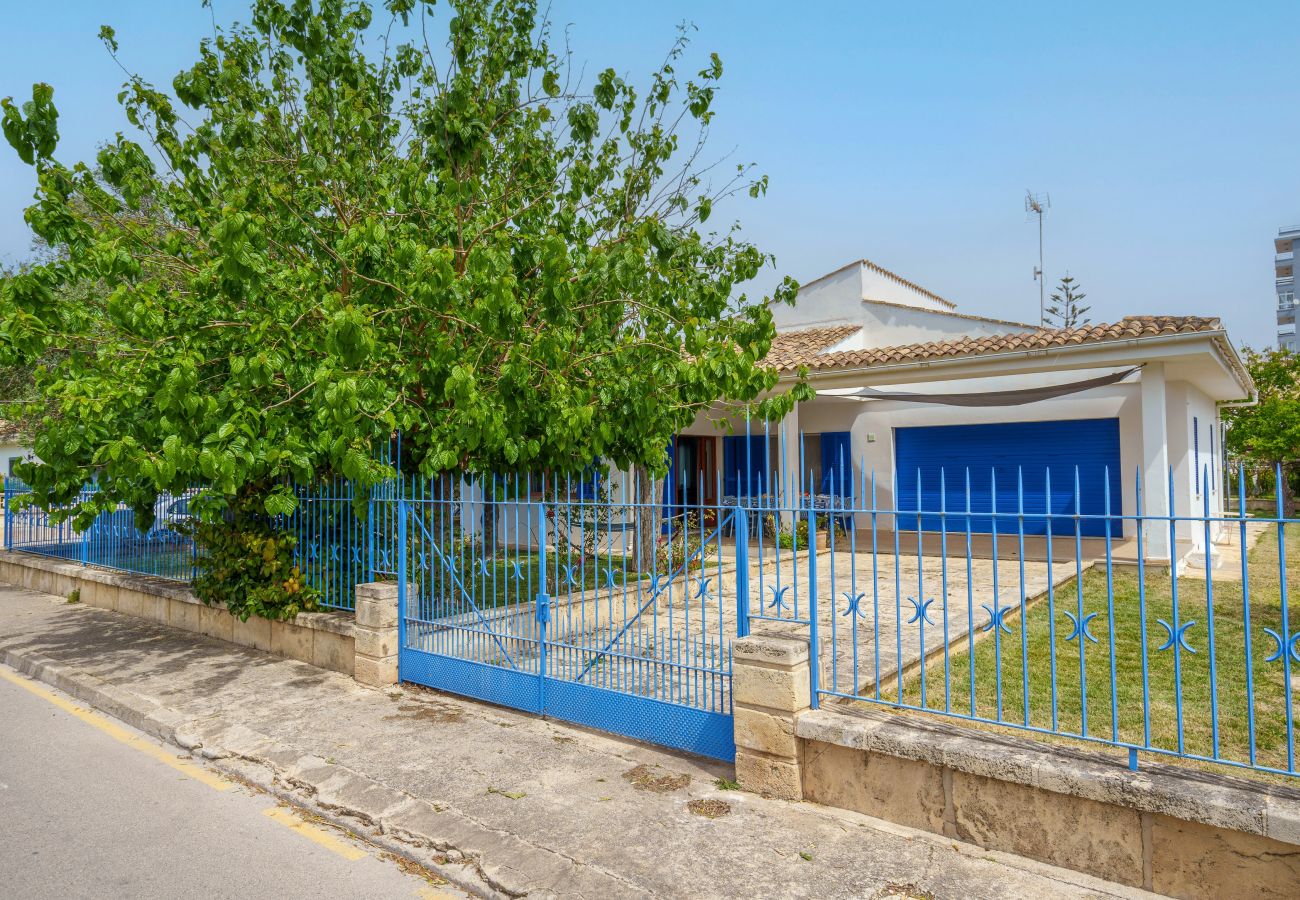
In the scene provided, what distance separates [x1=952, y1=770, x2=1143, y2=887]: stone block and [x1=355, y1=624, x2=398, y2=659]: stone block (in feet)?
14.6

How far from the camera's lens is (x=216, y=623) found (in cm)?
836

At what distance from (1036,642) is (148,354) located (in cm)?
742

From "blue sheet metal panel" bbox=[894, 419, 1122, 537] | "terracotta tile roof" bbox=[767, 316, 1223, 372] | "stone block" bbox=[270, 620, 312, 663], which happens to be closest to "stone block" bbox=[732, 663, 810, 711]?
"stone block" bbox=[270, 620, 312, 663]

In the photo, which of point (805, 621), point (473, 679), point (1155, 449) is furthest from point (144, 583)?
point (1155, 449)

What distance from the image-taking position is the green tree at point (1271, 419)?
899 inches

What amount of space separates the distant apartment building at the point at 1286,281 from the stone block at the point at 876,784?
2935 inches

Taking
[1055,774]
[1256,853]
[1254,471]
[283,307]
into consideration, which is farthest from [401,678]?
[1254,471]

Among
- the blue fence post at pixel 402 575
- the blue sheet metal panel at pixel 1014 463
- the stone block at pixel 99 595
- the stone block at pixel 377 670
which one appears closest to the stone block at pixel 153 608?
the stone block at pixel 99 595

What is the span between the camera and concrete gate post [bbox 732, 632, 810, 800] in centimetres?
432

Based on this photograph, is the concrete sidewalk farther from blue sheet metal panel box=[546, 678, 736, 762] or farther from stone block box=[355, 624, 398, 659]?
stone block box=[355, 624, 398, 659]

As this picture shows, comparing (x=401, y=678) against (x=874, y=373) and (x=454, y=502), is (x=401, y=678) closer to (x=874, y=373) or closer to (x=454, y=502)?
(x=454, y=502)

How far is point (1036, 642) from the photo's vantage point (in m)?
7.07

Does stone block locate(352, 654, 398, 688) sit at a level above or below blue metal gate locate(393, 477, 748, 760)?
below

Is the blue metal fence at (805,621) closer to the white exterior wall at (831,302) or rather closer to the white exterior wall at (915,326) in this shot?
the white exterior wall at (915,326)
